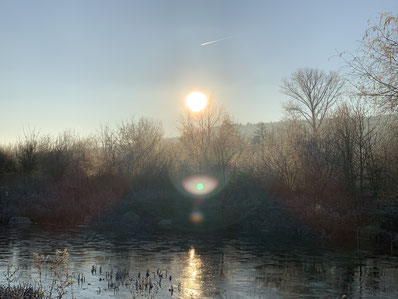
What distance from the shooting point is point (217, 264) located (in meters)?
17.5

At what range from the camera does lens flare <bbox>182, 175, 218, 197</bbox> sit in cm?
3872

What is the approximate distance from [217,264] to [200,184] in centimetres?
2266

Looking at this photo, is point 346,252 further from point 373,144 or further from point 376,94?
point 373,144

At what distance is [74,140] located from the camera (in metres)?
46.4

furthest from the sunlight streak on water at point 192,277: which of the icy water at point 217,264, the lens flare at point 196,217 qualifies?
the lens flare at point 196,217

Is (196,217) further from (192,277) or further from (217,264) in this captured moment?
(192,277)

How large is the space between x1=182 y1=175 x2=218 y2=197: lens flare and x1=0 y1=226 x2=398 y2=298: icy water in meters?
11.7

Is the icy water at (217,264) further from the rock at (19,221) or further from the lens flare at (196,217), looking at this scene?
the lens flare at (196,217)

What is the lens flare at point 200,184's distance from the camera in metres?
38.7

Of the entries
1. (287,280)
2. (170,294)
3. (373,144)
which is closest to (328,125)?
(373,144)

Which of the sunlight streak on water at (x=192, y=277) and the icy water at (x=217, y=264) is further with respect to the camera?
the icy water at (x=217, y=264)

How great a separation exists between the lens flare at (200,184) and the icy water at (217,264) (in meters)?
11.7

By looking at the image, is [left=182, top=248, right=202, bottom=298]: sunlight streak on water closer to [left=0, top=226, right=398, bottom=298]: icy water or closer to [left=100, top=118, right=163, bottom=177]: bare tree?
[left=0, top=226, right=398, bottom=298]: icy water

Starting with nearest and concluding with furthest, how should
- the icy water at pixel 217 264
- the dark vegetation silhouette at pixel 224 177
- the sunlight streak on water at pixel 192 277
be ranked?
the sunlight streak on water at pixel 192 277
the icy water at pixel 217 264
the dark vegetation silhouette at pixel 224 177
